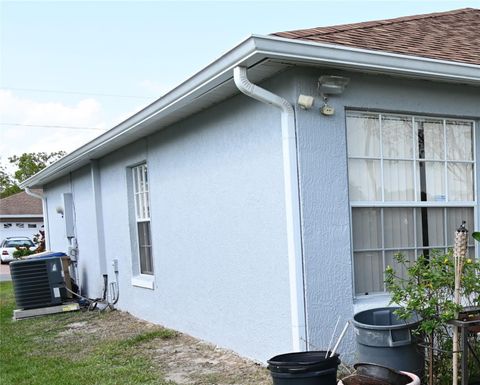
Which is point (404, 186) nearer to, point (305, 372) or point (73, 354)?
point (305, 372)

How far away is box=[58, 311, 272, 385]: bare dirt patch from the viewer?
4887 millimetres

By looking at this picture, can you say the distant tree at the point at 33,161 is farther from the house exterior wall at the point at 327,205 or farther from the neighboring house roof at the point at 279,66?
the house exterior wall at the point at 327,205

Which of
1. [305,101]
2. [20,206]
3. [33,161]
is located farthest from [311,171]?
[33,161]

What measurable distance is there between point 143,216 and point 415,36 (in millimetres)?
4880

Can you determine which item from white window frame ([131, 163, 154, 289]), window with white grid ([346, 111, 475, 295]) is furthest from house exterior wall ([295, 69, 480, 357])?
white window frame ([131, 163, 154, 289])

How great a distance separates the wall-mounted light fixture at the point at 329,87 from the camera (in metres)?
4.62

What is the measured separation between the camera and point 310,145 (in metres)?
4.67

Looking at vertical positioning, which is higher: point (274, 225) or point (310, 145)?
point (310, 145)

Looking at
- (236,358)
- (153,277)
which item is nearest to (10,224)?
(153,277)

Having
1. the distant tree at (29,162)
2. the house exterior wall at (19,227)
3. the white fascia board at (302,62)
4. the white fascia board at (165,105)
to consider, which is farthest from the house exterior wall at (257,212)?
the distant tree at (29,162)

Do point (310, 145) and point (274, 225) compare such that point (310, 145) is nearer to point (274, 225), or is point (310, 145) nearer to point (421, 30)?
point (274, 225)

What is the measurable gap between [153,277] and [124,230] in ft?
4.20

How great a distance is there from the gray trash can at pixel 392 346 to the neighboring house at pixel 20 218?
106 feet

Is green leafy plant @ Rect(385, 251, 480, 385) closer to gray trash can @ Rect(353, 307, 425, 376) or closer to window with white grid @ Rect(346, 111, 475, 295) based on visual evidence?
gray trash can @ Rect(353, 307, 425, 376)
